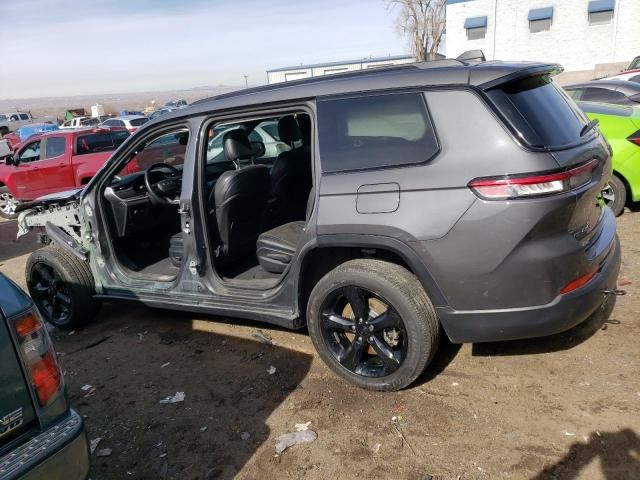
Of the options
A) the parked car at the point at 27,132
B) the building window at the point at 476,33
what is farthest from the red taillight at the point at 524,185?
the building window at the point at 476,33

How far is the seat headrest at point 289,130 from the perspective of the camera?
4.52 meters

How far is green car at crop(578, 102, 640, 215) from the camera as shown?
17.9 feet

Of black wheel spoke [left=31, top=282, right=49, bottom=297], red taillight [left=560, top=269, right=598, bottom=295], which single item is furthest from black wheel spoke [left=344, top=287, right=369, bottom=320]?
black wheel spoke [left=31, top=282, right=49, bottom=297]

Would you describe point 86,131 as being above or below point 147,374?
above

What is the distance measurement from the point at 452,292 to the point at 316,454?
1125mm

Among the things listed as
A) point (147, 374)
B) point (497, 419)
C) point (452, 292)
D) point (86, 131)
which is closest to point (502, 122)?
point (452, 292)

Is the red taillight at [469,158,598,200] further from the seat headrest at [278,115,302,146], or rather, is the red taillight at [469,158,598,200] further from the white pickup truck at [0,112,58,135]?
the white pickup truck at [0,112,58,135]

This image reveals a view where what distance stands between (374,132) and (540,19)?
110ft

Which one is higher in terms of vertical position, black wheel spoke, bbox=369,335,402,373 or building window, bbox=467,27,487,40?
building window, bbox=467,27,487,40

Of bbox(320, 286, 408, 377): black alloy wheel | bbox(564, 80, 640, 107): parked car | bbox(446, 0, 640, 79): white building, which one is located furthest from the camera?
bbox(446, 0, 640, 79): white building

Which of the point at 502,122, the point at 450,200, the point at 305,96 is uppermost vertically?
the point at 305,96

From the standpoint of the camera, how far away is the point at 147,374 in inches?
145

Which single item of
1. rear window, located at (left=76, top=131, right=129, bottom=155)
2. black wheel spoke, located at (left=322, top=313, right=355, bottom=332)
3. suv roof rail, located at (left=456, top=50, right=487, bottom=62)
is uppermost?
suv roof rail, located at (left=456, top=50, right=487, bottom=62)

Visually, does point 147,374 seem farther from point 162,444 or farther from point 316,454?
point 316,454
